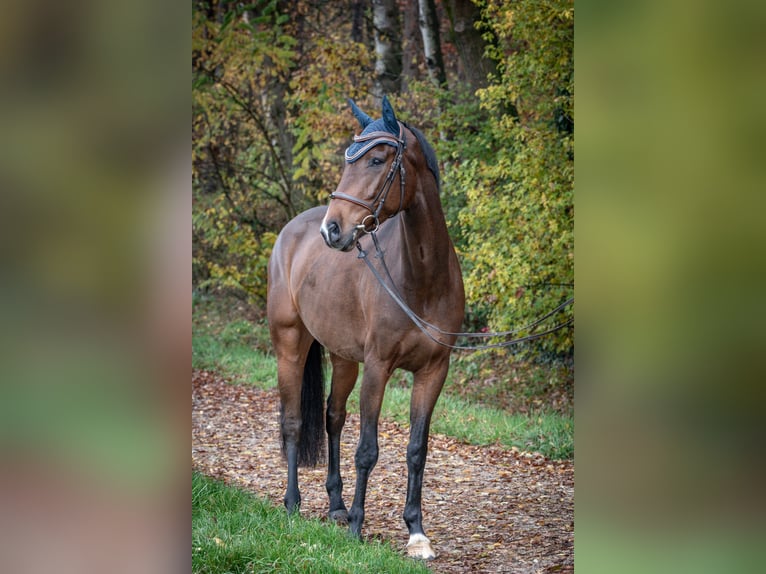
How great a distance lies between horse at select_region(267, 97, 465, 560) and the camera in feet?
14.3

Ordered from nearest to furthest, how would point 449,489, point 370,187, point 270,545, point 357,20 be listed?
point 270,545 → point 370,187 → point 449,489 → point 357,20

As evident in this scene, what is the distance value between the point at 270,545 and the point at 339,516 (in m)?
1.37

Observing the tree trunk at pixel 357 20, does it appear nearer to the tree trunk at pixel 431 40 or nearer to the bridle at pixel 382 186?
the tree trunk at pixel 431 40

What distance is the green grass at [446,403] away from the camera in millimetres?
7543

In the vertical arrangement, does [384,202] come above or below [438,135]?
below

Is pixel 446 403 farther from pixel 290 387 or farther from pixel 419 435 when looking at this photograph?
pixel 419 435

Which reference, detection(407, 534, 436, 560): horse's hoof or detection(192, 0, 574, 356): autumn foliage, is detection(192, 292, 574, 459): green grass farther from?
detection(407, 534, 436, 560): horse's hoof

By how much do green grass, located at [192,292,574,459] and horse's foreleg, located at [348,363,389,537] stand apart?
9.06 ft

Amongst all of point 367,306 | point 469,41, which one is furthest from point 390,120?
point 469,41

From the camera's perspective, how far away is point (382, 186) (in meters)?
4.34
